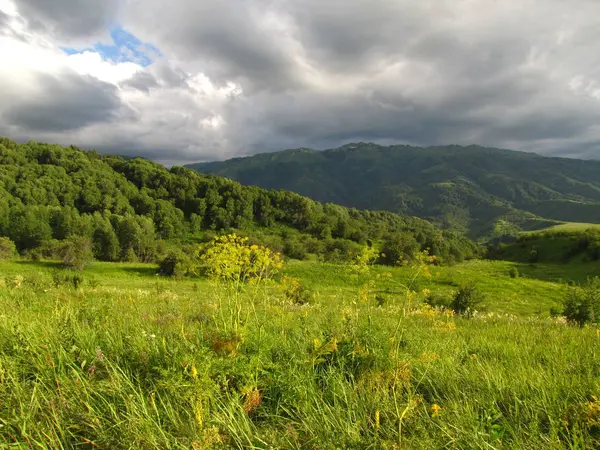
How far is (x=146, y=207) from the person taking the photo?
13800 cm

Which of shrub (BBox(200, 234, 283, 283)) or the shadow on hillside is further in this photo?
the shadow on hillside

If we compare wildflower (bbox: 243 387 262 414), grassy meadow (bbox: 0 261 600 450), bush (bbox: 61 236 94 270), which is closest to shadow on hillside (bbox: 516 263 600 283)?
grassy meadow (bbox: 0 261 600 450)

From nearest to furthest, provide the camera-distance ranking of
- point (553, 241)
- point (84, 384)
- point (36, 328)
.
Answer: point (84, 384) → point (36, 328) → point (553, 241)

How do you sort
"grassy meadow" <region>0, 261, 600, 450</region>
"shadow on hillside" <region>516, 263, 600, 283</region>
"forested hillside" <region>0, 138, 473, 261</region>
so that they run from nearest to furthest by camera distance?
"grassy meadow" <region>0, 261, 600, 450</region> < "shadow on hillside" <region>516, 263, 600, 283</region> < "forested hillside" <region>0, 138, 473, 261</region>

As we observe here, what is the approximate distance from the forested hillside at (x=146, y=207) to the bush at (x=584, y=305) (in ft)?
264

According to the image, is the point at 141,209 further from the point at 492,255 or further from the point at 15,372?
the point at 15,372

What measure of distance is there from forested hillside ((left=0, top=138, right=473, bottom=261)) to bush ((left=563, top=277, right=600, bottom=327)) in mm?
80515

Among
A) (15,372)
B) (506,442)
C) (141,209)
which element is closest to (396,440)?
(506,442)

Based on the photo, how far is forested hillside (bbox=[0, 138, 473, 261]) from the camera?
103188mm

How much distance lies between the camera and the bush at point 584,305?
13.2 m

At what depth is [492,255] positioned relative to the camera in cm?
10131

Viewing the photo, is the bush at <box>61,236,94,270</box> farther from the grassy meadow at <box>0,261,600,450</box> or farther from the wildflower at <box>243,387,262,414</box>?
the wildflower at <box>243,387,262,414</box>

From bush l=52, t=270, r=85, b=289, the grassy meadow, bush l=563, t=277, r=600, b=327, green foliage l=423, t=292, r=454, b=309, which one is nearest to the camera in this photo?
the grassy meadow

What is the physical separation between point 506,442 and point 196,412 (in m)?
2.29
